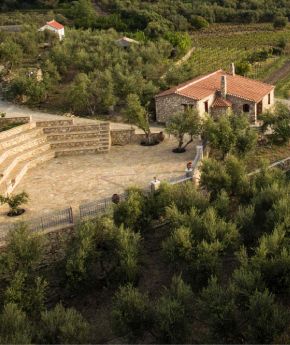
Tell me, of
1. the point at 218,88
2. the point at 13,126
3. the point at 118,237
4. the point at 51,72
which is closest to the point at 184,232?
the point at 118,237

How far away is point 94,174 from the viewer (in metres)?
22.0

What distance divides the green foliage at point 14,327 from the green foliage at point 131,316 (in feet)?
7.33

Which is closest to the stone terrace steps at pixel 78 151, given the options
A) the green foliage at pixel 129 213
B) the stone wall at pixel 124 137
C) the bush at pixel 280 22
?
the stone wall at pixel 124 137

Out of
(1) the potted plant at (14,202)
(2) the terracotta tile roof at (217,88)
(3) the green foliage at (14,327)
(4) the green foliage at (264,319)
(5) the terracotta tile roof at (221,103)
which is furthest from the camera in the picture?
(5) the terracotta tile roof at (221,103)

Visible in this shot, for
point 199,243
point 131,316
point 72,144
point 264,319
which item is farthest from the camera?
point 72,144

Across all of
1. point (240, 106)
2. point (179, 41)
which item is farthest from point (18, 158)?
point (179, 41)

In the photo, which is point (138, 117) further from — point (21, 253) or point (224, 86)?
point (21, 253)

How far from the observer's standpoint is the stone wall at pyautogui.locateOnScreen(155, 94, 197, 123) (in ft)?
98.2

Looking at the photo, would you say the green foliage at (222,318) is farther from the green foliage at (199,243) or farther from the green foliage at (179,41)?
the green foliage at (179,41)

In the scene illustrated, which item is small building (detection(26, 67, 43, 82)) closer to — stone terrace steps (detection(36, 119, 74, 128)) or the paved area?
the paved area

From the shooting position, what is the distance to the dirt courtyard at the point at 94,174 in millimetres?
19359

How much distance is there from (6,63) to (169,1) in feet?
138

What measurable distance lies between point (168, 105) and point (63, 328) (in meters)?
20.1

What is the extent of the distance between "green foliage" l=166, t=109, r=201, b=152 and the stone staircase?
341cm
